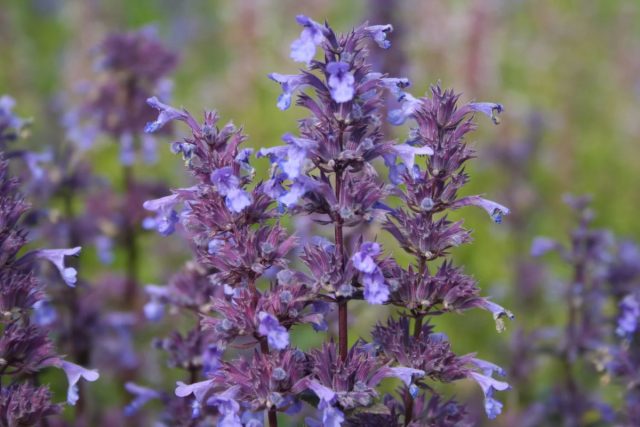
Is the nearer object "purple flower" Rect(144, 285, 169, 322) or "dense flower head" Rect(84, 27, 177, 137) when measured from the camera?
"purple flower" Rect(144, 285, 169, 322)

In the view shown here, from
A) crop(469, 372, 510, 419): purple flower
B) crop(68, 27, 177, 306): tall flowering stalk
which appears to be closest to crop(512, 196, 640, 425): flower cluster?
crop(469, 372, 510, 419): purple flower

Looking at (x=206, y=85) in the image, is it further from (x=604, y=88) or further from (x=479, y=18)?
(x=604, y=88)

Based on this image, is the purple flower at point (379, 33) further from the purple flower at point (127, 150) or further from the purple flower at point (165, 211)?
the purple flower at point (127, 150)

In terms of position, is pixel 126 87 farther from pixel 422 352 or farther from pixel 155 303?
pixel 422 352

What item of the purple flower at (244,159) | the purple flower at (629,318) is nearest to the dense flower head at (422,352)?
the purple flower at (244,159)

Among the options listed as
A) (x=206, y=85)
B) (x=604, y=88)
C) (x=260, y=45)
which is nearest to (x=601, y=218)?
(x=604, y=88)

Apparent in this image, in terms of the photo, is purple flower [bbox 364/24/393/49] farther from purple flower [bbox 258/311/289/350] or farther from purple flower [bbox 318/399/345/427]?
purple flower [bbox 318/399/345/427]
